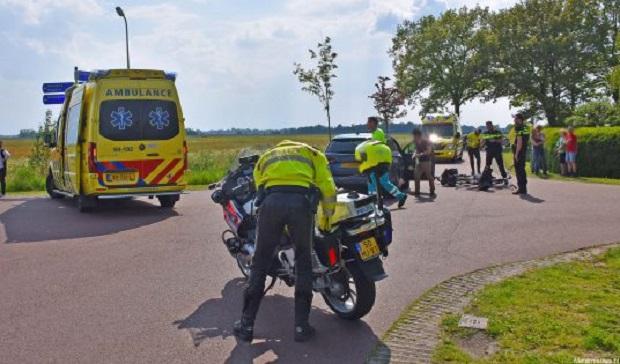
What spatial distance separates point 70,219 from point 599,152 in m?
15.8

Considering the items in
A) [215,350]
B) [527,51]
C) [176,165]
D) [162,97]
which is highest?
[527,51]

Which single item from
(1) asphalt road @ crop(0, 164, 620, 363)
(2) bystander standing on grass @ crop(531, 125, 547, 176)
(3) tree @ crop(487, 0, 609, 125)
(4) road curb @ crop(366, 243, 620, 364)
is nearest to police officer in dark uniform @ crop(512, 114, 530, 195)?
(1) asphalt road @ crop(0, 164, 620, 363)

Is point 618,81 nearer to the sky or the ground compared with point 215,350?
nearer to the sky

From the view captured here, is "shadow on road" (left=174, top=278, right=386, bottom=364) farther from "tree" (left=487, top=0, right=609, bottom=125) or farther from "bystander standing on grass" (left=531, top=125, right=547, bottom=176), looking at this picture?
"tree" (left=487, top=0, right=609, bottom=125)

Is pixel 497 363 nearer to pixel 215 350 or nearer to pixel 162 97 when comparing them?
pixel 215 350

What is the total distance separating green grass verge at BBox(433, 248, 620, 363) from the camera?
4.72 m

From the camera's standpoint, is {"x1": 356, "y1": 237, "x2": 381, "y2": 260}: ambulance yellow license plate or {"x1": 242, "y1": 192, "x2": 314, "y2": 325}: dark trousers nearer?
{"x1": 242, "y1": 192, "x2": 314, "y2": 325}: dark trousers

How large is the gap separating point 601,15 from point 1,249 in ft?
150

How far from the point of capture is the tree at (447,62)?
51.2m

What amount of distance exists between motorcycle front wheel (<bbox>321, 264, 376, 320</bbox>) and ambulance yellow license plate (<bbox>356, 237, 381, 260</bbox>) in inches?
5.1

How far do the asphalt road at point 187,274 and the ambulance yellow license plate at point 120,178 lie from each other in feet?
2.37

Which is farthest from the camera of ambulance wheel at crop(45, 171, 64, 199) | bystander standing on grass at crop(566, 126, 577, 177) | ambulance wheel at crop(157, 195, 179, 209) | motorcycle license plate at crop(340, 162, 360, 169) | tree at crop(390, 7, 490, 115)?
tree at crop(390, 7, 490, 115)

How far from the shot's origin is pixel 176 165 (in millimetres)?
13570

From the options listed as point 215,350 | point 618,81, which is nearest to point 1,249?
point 215,350
